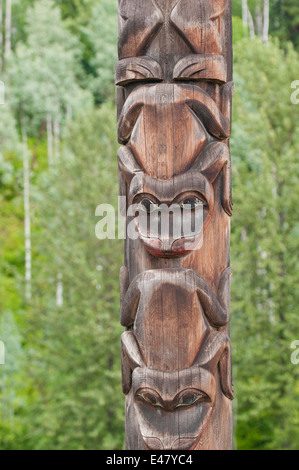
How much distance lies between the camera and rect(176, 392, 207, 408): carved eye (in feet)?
8.39

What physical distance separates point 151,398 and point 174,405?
120mm

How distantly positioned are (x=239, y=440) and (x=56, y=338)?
561cm

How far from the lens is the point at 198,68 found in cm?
264

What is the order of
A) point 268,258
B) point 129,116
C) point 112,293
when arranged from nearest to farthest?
1. point 129,116
2. point 268,258
3. point 112,293

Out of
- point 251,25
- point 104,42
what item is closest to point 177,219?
point 251,25

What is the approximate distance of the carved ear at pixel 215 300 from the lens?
262 centimetres

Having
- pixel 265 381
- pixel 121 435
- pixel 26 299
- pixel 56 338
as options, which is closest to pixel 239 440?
pixel 265 381

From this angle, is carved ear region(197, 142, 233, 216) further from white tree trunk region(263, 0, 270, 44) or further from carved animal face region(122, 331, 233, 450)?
white tree trunk region(263, 0, 270, 44)

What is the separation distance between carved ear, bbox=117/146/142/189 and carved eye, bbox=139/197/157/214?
0.50 feet

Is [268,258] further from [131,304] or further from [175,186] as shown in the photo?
[175,186]

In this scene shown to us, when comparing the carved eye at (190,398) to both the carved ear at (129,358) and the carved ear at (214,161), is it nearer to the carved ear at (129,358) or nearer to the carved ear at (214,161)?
the carved ear at (129,358)

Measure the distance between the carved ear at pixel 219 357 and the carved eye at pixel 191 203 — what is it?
661 millimetres

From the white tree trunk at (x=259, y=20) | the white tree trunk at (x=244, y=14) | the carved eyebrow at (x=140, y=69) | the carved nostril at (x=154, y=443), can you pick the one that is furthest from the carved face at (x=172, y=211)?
the white tree trunk at (x=259, y=20)

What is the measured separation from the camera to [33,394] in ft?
50.4
